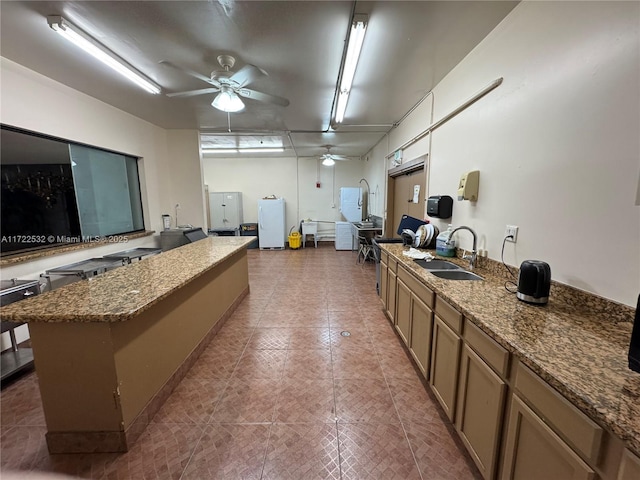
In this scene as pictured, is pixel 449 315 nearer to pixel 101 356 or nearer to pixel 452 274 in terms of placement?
pixel 452 274

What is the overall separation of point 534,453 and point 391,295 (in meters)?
1.90

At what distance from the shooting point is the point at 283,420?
170 centimetres

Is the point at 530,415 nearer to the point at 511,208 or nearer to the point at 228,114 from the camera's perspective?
the point at 511,208

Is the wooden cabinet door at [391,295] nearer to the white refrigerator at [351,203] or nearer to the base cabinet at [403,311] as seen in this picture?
the base cabinet at [403,311]

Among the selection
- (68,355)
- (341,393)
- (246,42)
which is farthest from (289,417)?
(246,42)

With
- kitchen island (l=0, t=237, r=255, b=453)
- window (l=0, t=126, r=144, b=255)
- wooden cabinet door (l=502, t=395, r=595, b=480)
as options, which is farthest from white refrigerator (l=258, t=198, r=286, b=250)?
wooden cabinet door (l=502, t=395, r=595, b=480)

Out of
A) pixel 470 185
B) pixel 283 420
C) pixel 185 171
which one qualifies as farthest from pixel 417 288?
pixel 185 171

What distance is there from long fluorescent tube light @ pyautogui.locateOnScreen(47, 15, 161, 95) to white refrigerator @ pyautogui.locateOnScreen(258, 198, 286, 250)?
4.38m

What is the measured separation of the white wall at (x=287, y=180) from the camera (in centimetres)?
774

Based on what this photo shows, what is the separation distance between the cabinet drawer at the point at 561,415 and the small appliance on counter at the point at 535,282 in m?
0.58

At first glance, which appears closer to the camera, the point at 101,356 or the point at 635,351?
the point at 635,351

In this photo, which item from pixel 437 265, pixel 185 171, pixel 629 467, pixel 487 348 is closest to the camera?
pixel 629 467

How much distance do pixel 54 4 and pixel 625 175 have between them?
3498mm

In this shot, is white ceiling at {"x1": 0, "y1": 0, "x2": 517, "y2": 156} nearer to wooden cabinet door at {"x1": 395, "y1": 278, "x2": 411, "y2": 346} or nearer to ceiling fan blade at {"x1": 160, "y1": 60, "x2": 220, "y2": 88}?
ceiling fan blade at {"x1": 160, "y1": 60, "x2": 220, "y2": 88}
